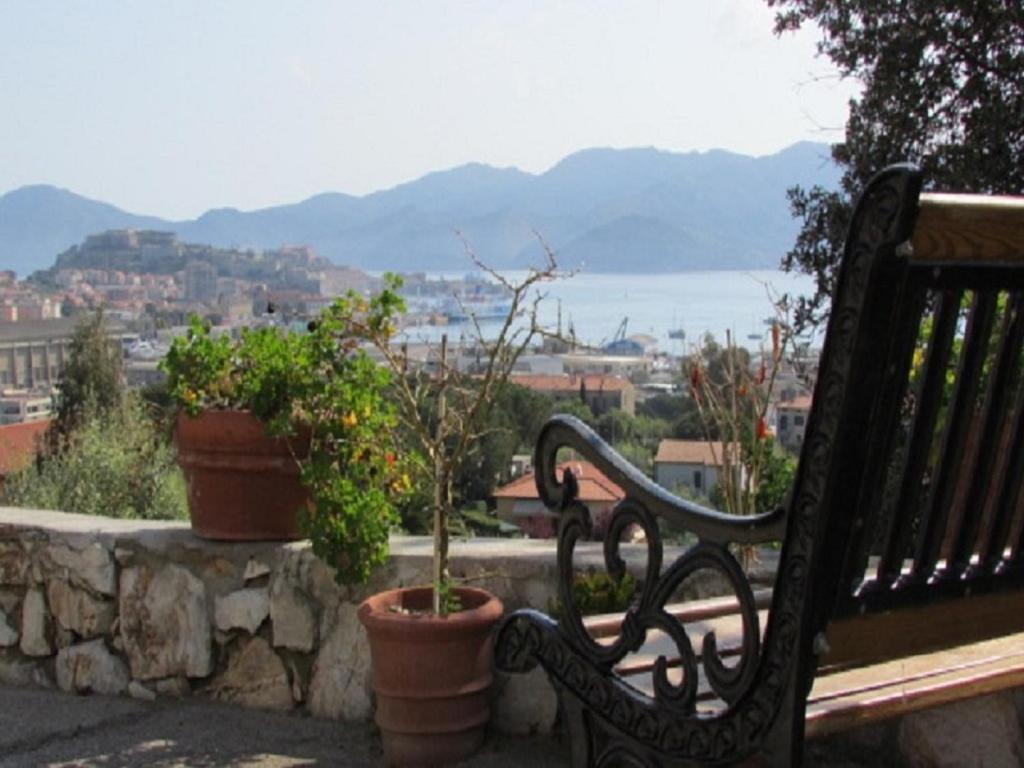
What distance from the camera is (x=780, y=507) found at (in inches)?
68.3

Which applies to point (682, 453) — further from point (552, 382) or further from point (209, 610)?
point (209, 610)

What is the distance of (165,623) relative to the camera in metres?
3.97

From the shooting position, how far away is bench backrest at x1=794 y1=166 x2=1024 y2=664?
1.54 meters

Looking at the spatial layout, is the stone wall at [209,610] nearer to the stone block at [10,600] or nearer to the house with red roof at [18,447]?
the stone block at [10,600]

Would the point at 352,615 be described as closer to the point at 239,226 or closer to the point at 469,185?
the point at 469,185

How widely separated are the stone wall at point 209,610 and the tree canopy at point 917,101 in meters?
3.30

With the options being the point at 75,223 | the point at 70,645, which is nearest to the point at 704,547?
the point at 70,645

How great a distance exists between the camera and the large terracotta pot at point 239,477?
12.2 ft

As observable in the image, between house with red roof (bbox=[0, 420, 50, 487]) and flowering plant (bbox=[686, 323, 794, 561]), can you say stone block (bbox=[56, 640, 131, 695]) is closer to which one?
flowering plant (bbox=[686, 323, 794, 561])

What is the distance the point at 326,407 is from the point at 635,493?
5.72 ft

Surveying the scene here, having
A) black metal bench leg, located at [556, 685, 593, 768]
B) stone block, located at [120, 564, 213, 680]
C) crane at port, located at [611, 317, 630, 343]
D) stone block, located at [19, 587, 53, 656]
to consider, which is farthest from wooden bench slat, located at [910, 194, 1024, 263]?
stone block, located at [19, 587, 53, 656]

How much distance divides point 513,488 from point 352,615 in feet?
12.8

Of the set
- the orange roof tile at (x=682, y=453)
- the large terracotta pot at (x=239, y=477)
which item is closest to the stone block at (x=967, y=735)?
the large terracotta pot at (x=239, y=477)

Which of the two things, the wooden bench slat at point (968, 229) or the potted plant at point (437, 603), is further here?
the potted plant at point (437, 603)
